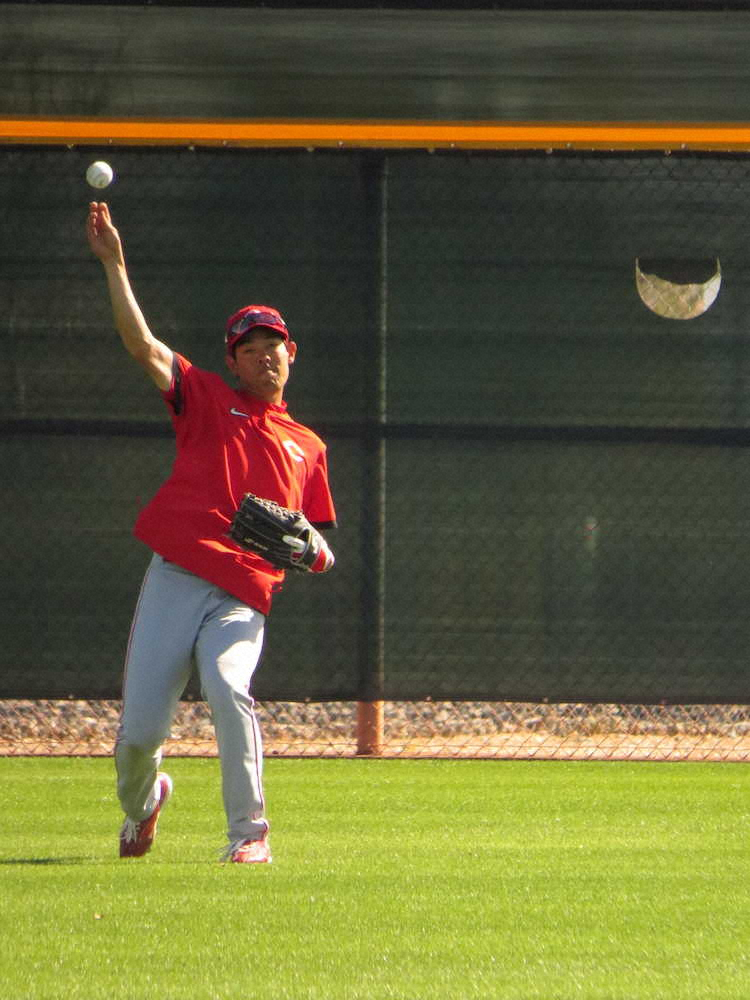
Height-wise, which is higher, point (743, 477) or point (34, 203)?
Answer: point (34, 203)

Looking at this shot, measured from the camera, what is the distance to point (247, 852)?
15.8 ft

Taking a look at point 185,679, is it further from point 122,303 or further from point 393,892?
point 122,303

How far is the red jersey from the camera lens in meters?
4.98

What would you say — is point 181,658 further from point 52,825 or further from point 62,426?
point 62,426

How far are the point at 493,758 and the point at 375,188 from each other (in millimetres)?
2436

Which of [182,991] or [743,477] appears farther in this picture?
[743,477]

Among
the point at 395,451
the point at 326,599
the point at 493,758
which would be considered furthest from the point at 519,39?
the point at 493,758

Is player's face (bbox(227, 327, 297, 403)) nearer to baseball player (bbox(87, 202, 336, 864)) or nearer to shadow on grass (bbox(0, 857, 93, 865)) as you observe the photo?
baseball player (bbox(87, 202, 336, 864))

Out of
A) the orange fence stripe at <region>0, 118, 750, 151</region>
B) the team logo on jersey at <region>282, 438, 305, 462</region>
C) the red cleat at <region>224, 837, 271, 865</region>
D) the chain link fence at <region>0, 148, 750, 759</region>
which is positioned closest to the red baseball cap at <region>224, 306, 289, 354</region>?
the team logo on jersey at <region>282, 438, 305, 462</region>

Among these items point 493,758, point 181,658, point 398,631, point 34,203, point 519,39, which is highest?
point 519,39

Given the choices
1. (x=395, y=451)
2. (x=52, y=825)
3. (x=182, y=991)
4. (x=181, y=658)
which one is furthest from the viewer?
(x=395, y=451)

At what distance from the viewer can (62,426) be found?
7.48m

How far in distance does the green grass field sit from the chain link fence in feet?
2.28

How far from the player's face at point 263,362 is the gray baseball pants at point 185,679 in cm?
58
